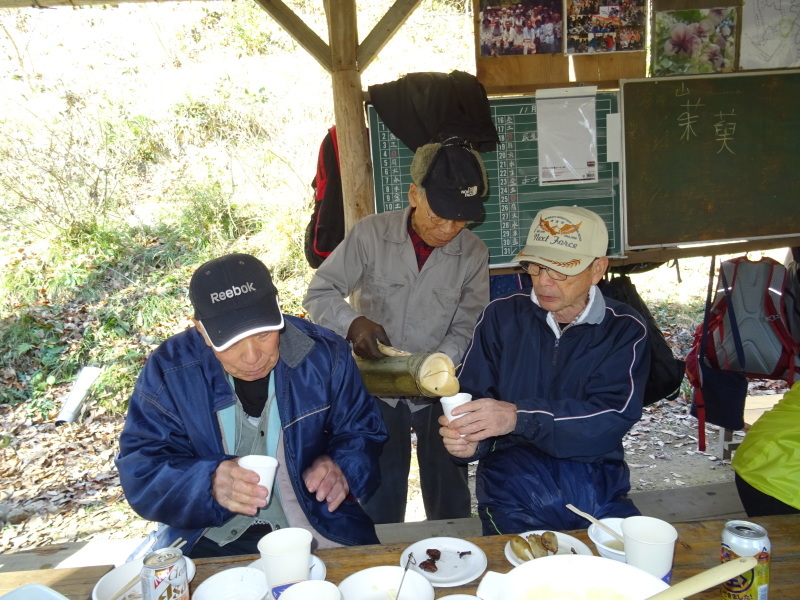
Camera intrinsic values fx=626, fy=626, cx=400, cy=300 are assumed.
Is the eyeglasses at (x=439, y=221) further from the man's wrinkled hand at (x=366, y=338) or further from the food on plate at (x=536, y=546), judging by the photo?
the food on plate at (x=536, y=546)

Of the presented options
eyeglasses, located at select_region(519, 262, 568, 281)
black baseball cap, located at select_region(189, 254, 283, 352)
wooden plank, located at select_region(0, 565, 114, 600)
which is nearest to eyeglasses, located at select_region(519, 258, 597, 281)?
eyeglasses, located at select_region(519, 262, 568, 281)

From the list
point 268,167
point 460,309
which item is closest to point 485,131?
point 460,309

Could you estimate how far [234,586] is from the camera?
1.65 metres

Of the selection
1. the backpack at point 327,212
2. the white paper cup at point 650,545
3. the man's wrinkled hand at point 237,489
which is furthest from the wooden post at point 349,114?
the white paper cup at point 650,545

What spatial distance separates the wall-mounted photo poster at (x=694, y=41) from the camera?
15.1 feet

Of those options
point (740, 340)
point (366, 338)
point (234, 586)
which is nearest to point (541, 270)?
point (366, 338)

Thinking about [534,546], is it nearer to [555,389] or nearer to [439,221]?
[555,389]

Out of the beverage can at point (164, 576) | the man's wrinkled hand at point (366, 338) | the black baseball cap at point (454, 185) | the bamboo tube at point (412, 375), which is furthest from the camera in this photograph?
the black baseball cap at point (454, 185)

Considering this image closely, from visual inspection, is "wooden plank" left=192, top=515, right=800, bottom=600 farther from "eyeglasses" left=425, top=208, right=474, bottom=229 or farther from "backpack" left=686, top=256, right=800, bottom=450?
"backpack" left=686, top=256, right=800, bottom=450

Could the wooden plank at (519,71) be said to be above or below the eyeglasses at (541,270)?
above

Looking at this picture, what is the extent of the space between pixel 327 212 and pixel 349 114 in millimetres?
723

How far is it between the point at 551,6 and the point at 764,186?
2126mm

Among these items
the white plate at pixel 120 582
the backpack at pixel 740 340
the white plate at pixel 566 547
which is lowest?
the backpack at pixel 740 340

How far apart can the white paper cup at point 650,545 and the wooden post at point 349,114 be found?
3117 mm
